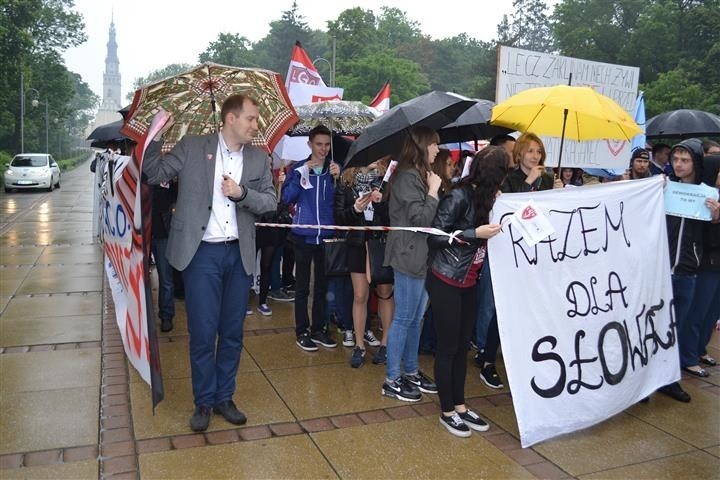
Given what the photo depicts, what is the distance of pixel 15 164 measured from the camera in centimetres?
2530

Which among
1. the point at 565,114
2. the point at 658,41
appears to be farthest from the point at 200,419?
the point at 658,41

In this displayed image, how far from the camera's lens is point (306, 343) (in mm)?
5527

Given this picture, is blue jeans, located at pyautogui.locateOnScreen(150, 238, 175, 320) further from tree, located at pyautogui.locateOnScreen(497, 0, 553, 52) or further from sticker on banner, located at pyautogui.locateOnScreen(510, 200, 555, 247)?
tree, located at pyautogui.locateOnScreen(497, 0, 553, 52)

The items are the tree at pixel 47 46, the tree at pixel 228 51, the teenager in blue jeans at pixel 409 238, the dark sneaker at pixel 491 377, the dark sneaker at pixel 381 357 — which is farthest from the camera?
the tree at pixel 228 51

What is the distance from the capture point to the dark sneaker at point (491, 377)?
480 centimetres

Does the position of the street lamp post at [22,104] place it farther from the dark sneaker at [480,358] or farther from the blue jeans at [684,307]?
the blue jeans at [684,307]

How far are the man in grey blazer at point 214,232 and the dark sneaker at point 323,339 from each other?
1667mm

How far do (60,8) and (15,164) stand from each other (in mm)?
25703

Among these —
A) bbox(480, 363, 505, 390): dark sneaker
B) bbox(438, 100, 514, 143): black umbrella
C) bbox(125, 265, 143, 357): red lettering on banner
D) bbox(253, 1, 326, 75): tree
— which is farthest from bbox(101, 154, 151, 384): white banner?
bbox(253, 1, 326, 75): tree

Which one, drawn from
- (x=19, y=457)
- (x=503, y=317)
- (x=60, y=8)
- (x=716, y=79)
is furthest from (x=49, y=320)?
(x=60, y=8)

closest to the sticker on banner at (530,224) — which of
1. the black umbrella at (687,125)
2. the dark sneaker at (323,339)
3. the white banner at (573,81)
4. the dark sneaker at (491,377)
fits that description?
the dark sneaker at (491,377)

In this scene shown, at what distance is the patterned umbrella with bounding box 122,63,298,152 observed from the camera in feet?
12.5

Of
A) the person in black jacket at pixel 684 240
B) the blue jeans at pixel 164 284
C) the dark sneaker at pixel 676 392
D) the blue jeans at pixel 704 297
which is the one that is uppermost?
the person in black jacket at pixel 684 240

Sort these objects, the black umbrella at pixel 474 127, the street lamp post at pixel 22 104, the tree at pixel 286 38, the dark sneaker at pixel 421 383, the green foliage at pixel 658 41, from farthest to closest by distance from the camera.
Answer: the tree at pixel 286 38, the street lamp post at pixel 22 104, the green foliage at pixel 658 41, the black umbrella at pixel 474 127, the dark sneaker at pixel 421 383
